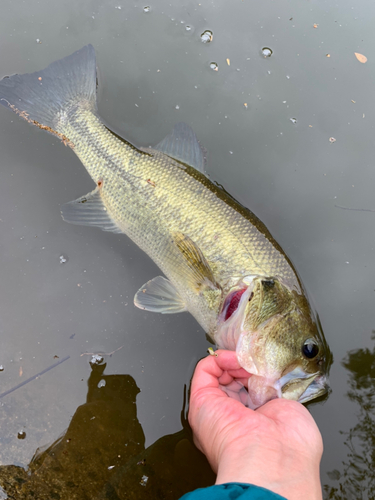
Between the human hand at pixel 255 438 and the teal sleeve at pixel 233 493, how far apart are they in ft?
0.62

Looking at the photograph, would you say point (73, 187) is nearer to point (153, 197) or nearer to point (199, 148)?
point (153, 197)

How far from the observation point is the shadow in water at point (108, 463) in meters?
2.18

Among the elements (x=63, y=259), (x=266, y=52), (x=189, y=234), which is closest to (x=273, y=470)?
(x=189, y=234)

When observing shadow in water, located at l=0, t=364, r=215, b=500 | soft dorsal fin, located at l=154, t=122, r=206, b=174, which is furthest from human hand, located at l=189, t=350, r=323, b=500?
soft dorsal fin, located at l=154, t=122, r=206, b=174

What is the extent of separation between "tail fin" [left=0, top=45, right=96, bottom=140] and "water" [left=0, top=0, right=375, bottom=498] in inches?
4.7

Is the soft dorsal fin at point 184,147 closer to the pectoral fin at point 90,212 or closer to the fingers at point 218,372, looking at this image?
the pectoral fin at point 90,212

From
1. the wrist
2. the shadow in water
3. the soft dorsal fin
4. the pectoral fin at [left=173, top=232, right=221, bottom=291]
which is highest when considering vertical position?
the soft dorsal fin

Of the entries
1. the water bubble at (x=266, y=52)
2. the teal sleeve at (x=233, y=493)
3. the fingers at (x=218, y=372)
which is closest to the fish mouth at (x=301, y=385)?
the fingers at (x=218, y=372)

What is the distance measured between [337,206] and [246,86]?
1.37m

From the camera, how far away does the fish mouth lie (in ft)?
6.73

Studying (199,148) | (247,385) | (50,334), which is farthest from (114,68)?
(247,385)

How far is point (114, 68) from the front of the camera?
304 centimetres

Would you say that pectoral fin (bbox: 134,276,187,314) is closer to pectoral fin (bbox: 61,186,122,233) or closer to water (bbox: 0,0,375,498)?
water (bbox: 0,0,375,498)

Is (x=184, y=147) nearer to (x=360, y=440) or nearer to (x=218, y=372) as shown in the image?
(x=218, y=372)
